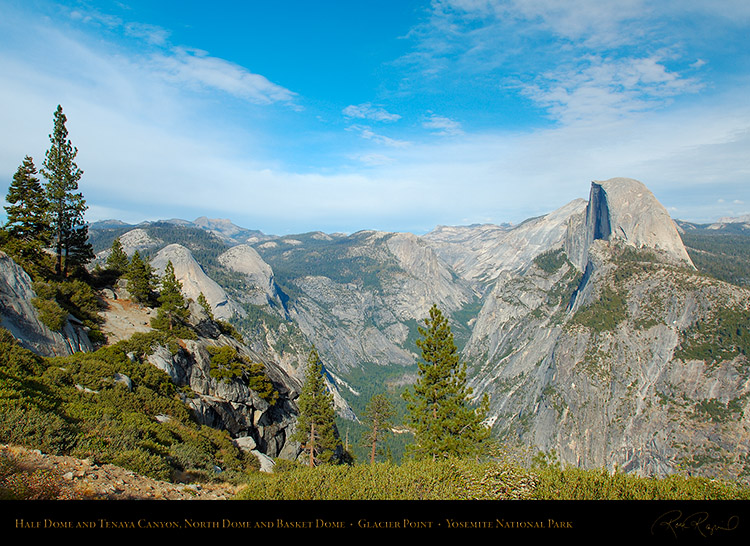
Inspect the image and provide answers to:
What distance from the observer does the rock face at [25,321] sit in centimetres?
2145

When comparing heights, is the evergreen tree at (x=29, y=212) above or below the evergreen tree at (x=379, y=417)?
above

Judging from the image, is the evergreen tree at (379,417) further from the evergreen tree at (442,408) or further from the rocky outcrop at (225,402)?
the evergreen tree at (442,408)

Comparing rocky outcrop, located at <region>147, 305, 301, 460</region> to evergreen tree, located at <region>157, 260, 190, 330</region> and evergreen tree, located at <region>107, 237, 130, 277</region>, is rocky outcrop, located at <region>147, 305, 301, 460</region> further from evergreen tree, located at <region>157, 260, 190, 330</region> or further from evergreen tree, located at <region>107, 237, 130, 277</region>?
evergreen tree, located at <region>107, 237, 130, 277</region>

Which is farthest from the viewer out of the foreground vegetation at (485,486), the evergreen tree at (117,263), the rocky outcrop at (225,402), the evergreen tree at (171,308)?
the evergreen tree at (117,263)

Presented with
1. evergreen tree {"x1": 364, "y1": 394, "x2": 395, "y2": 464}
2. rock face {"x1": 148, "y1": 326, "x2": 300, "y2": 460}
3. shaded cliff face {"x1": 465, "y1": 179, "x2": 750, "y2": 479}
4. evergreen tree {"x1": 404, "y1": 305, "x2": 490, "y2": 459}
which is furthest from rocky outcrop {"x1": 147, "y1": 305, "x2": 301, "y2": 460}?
shaded cliff face {"x1": 465, "y1": 179, "x2": 750, "y2": 479}

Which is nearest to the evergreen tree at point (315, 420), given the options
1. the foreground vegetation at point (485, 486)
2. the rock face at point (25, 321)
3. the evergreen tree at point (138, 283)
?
the evergreen tree at point (138, 283)
